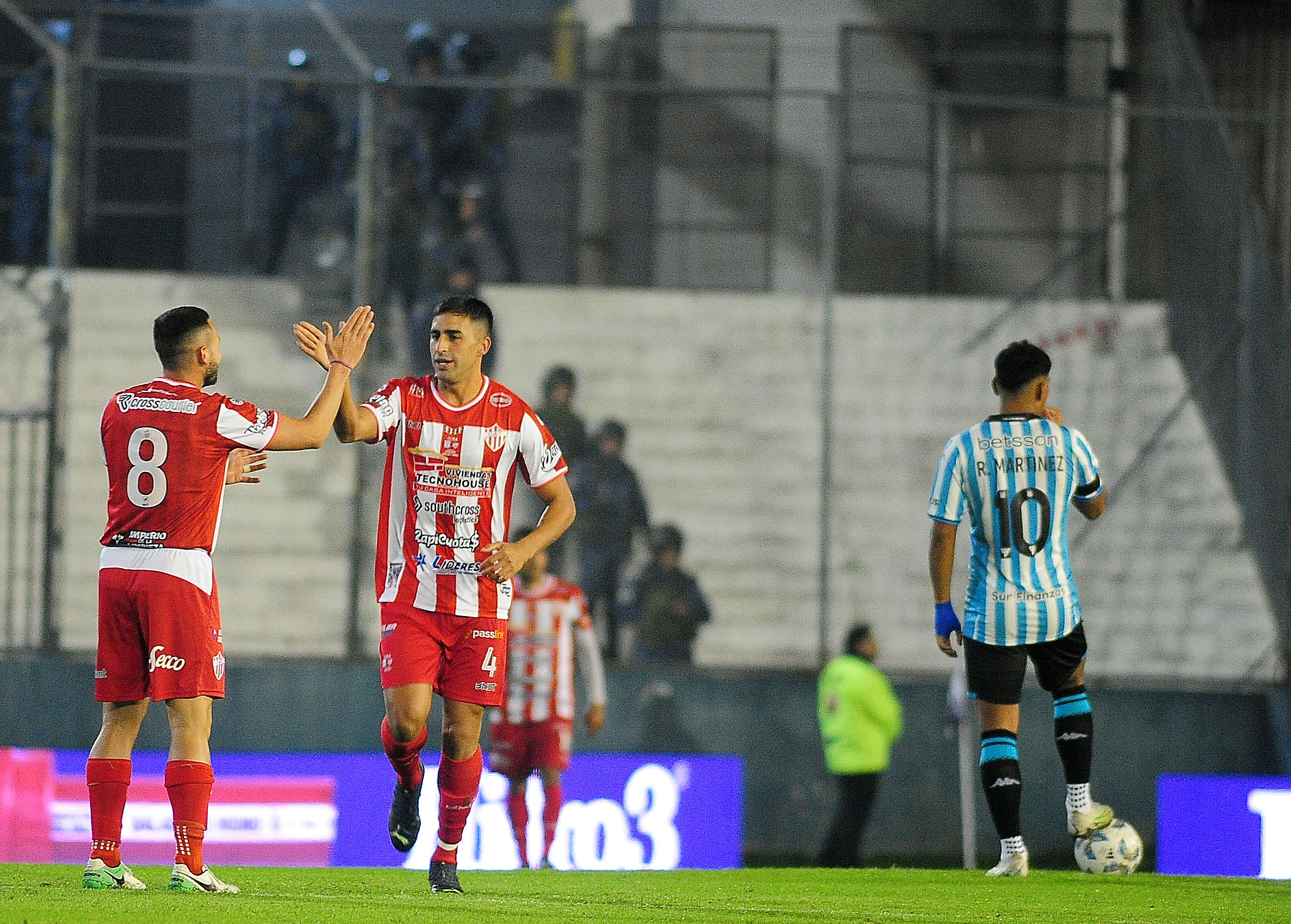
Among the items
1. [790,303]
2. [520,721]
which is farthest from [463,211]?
[520,721]

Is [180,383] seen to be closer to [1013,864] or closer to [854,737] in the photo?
[1013,864]

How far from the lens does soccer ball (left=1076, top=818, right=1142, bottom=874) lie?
738 centimetres

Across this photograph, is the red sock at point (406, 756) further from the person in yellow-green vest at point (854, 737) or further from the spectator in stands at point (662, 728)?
the spectator in stands at point (662, 728)

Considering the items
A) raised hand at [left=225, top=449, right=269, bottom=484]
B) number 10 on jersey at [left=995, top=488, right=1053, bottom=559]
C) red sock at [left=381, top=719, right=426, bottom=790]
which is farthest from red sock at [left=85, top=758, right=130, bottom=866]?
number 10 on jersey at [left=995, top=488, right=1053, bottom=559]

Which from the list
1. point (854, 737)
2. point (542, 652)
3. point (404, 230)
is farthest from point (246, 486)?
point (854, 737)

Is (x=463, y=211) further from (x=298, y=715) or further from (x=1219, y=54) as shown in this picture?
(x=1219, y=54)

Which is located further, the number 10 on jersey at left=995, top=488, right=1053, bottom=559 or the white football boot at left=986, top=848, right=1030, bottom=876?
the white football boot at left=986, top=848, right=1030, bottom=876

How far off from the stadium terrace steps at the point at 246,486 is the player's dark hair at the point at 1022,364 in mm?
7666

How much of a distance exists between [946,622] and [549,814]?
14.3ft

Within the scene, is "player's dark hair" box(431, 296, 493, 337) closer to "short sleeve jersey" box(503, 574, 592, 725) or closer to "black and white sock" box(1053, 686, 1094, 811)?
"black and white sock" box(1053, 686, 1094, 811)

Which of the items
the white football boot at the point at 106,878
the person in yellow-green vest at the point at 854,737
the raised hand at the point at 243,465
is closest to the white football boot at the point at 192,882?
the white football boot at the point at 106,878

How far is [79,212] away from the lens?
49.1 ft

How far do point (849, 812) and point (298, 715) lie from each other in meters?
3.95

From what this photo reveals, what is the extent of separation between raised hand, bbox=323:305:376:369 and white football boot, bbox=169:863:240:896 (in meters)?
1.67
